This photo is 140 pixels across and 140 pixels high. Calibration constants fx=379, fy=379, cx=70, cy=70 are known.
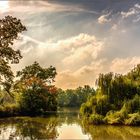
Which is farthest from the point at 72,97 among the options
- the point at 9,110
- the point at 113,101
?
the point at 113,101

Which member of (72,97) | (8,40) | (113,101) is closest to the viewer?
(8,40)

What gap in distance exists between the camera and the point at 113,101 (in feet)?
112

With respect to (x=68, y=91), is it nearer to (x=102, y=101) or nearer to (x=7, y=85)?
(x=102, y=101)

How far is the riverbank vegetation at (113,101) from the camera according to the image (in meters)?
32.0

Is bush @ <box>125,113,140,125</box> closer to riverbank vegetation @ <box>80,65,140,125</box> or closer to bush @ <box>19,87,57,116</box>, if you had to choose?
riverbank vegetation @ <box>80,65,140,125</box>

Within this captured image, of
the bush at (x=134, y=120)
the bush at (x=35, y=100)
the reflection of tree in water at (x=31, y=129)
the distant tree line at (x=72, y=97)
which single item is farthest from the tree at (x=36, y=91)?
the distant tree line at (x=72, y=97)

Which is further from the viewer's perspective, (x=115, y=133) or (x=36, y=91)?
(x=36, y=91)

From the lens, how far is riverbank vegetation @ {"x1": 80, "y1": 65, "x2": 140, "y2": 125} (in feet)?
105

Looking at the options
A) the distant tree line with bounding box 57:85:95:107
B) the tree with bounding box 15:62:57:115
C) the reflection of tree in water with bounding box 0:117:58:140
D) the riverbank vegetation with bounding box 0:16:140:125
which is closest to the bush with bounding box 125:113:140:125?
the riverbank vegetation with bounding box 0:16:140:125

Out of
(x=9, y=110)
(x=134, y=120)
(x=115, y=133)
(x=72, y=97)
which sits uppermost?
(x=72, y=97)

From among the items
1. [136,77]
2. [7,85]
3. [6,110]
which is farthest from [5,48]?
[6,110]

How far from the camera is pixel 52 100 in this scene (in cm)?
6844

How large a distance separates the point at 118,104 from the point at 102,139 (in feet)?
35.4

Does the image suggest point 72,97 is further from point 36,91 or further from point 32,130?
point 32,130
